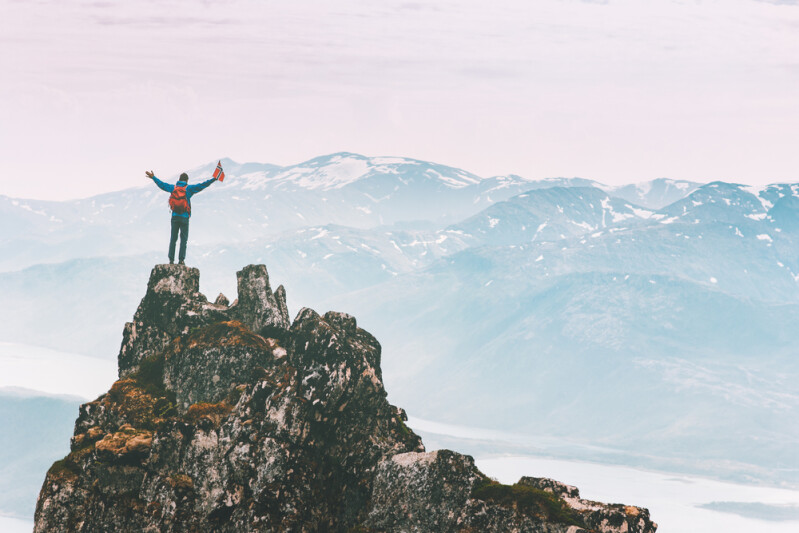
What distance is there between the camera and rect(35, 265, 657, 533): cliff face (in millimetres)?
37125

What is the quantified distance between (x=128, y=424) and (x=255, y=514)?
986cm

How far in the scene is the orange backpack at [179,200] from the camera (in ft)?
183

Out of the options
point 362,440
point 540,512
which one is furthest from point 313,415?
point 540,512

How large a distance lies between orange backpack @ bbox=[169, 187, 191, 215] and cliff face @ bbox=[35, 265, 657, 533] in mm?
12340

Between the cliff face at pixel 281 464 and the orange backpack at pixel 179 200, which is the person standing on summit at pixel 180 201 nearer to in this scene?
the orange backpack at pixel 179 200

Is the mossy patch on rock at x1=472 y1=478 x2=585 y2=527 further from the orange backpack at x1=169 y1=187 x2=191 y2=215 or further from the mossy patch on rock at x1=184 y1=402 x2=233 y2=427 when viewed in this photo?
the orange backpack at x1=169 y1=187 x2=191 y2=215

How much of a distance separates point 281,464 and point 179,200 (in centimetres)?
2301

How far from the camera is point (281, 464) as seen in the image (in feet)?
129

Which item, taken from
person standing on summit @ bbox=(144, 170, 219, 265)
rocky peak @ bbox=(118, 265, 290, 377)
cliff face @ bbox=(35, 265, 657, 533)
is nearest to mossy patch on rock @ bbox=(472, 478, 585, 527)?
cliff face @ bbox=(35, 265, 657, 533)

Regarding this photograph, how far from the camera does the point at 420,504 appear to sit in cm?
3769

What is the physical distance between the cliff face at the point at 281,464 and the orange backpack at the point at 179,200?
12.3 meters

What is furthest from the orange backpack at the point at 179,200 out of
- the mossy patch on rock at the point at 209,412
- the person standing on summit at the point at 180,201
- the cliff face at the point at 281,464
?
the mossy patch on rock at the point at 209,412

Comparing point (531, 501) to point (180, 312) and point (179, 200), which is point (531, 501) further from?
point (179, 200)

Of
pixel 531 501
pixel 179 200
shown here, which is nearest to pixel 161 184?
pixel 179 200
